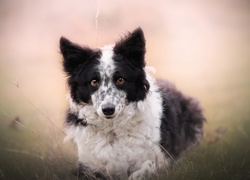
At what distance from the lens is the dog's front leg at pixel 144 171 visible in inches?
245

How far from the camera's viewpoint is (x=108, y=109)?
587 cm

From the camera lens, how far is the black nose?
231 inches

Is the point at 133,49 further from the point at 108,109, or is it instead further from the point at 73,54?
the point at 108,109

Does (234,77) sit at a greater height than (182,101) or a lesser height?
greater

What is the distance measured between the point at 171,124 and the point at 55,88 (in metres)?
9.10

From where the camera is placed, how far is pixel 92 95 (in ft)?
20.4

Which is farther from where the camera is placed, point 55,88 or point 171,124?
point 55,88

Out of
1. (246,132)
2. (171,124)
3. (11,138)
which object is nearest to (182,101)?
(171,124)

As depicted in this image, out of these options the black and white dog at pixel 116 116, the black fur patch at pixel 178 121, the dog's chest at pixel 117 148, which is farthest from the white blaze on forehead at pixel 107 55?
the black fur patch at pixel 178 121

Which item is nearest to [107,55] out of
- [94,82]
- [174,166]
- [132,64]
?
[132,64]

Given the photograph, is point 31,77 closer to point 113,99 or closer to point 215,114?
point 215,114

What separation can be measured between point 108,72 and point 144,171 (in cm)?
129

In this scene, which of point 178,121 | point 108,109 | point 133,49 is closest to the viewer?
point 108,109

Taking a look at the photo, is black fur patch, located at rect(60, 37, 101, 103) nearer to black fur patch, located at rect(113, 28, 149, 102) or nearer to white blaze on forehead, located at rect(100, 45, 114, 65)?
white blaze on forehead, located at rect(100, 45, 114, 65)
